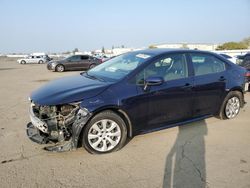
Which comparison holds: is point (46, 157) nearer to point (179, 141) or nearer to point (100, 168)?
point (100, 168)

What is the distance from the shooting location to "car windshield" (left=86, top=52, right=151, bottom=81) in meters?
4.15

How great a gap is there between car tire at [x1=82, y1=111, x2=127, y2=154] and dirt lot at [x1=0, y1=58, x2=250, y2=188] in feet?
0.43

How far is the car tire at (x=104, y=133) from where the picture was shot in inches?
144

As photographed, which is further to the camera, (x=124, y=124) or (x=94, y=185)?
(x=124, y=124)

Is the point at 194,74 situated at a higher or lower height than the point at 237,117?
higher

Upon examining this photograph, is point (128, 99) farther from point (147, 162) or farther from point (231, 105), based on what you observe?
point (231, 105)

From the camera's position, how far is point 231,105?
212 inches

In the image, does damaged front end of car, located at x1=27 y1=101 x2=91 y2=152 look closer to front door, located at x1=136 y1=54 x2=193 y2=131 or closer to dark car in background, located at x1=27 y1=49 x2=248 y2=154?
dark car in background, located at x1=27 y1=49 x2=248 y2=154

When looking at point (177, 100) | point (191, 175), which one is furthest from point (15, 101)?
point (191, 175)

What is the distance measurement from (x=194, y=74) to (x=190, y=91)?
1.18 ft

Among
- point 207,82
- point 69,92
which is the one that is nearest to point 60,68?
point 207,82

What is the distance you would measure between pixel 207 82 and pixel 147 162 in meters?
2.21

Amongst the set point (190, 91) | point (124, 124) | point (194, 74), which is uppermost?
point (194, 74)

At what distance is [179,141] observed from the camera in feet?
13.9
